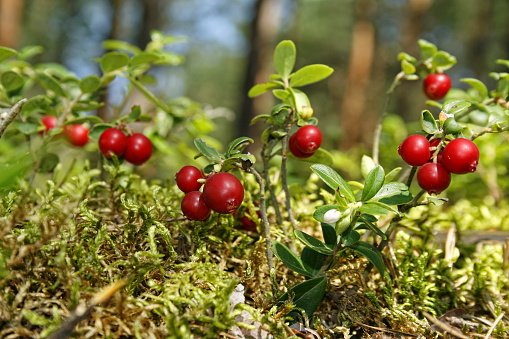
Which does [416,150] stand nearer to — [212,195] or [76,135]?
[212,195]

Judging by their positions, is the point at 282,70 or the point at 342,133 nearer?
the point at 282,70

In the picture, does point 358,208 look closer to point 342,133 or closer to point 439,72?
point 439,72

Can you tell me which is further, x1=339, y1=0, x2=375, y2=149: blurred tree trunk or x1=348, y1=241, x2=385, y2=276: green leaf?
x1=339, y1=0, x2=375, y2=149: blurred tree trunk

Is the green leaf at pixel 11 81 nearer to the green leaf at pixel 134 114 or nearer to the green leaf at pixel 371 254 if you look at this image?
the green leaf at pixel 134 114

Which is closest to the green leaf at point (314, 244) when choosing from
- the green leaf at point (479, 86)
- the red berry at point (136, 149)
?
the red berry at point (136, 149)

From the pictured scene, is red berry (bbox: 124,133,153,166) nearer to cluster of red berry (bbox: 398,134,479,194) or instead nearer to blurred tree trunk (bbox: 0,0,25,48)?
cluster of red berry (bbox: 398,134,479,194)

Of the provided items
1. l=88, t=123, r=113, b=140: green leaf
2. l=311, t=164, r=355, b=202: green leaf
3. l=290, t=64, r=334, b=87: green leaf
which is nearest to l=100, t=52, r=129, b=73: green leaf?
l=88, t=123, r=113, b=140: green leaf

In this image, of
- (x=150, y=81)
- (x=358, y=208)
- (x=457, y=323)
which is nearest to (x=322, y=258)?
(x=358, y=208)
